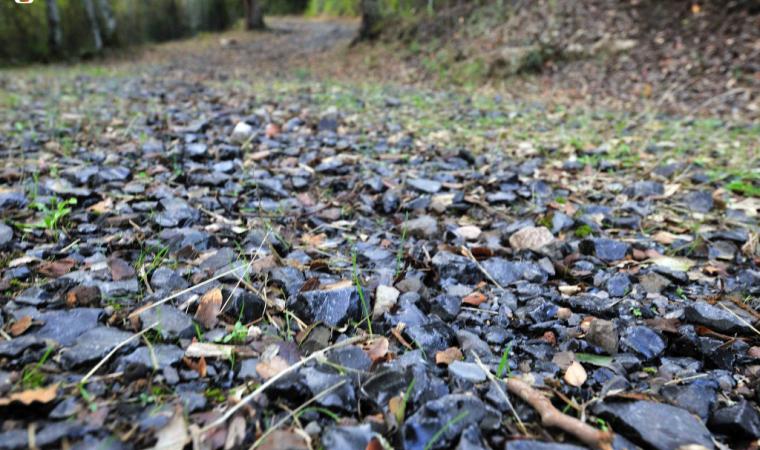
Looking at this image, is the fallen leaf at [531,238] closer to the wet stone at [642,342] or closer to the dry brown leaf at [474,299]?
the dry brown leaf at [474,299]

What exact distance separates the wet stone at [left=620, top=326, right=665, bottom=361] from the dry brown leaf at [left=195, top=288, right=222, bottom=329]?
4.46 feet

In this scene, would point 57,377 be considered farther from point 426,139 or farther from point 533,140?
point 533,140

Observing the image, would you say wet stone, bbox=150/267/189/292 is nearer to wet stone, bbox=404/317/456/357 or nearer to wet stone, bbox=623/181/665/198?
wet stone, bbox=404/317/456/357

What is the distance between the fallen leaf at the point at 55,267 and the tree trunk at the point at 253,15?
65.7ft

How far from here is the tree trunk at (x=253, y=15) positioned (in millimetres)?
19672

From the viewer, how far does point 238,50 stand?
15.3m

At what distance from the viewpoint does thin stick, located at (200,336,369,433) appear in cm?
120

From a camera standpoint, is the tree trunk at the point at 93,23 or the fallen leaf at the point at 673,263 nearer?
the fallen leaf at the point at 673,263

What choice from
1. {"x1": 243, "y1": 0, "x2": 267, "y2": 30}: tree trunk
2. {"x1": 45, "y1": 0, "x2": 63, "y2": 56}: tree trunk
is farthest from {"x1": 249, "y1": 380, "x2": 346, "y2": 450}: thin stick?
{"x1": 243, "y1": 0, "x2": 267, "y2": 30}: tree trunk

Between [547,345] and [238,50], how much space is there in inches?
615

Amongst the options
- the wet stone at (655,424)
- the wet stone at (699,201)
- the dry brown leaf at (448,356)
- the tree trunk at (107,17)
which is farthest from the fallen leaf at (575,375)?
the tree trunk at (107,17)

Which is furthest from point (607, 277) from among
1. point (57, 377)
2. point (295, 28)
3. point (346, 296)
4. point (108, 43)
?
point (295, 28)

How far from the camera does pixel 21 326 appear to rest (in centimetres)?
147

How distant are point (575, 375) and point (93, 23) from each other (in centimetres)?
1463
